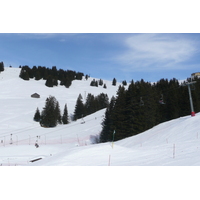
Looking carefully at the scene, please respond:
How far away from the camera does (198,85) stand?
6056 cm

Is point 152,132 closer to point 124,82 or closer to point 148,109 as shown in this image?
point 148,109

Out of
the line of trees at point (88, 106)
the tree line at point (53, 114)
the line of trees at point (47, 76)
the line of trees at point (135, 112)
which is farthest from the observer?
the line of trees at point (47, 76)

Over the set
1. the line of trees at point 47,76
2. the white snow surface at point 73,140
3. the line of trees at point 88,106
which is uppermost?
the line of trees at point 47,76

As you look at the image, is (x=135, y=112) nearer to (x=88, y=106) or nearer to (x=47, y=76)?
(x=88, y=106)

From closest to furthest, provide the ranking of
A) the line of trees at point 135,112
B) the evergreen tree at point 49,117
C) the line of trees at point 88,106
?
the line of trees at point 135,112 < the evergreen tree at point 49,117 < the line of trees at point 88,106

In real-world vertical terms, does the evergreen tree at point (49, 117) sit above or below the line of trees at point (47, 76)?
below

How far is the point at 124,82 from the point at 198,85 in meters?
135

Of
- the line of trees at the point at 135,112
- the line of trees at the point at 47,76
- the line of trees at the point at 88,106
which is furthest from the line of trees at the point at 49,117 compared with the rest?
the line of trees at the point at 47,76

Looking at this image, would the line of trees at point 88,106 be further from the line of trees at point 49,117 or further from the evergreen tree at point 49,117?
the evergreen tree at point 49,117

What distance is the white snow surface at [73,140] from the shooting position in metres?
15.3

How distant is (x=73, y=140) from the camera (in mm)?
48406

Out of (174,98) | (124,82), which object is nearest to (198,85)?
(174,98)

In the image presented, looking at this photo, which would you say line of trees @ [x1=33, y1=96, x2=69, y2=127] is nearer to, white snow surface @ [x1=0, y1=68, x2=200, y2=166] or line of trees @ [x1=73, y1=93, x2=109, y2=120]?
white snow surface @ [x1=0, y1=68, x2=200, y2=166]

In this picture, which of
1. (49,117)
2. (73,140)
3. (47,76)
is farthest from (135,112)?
(47,76)
